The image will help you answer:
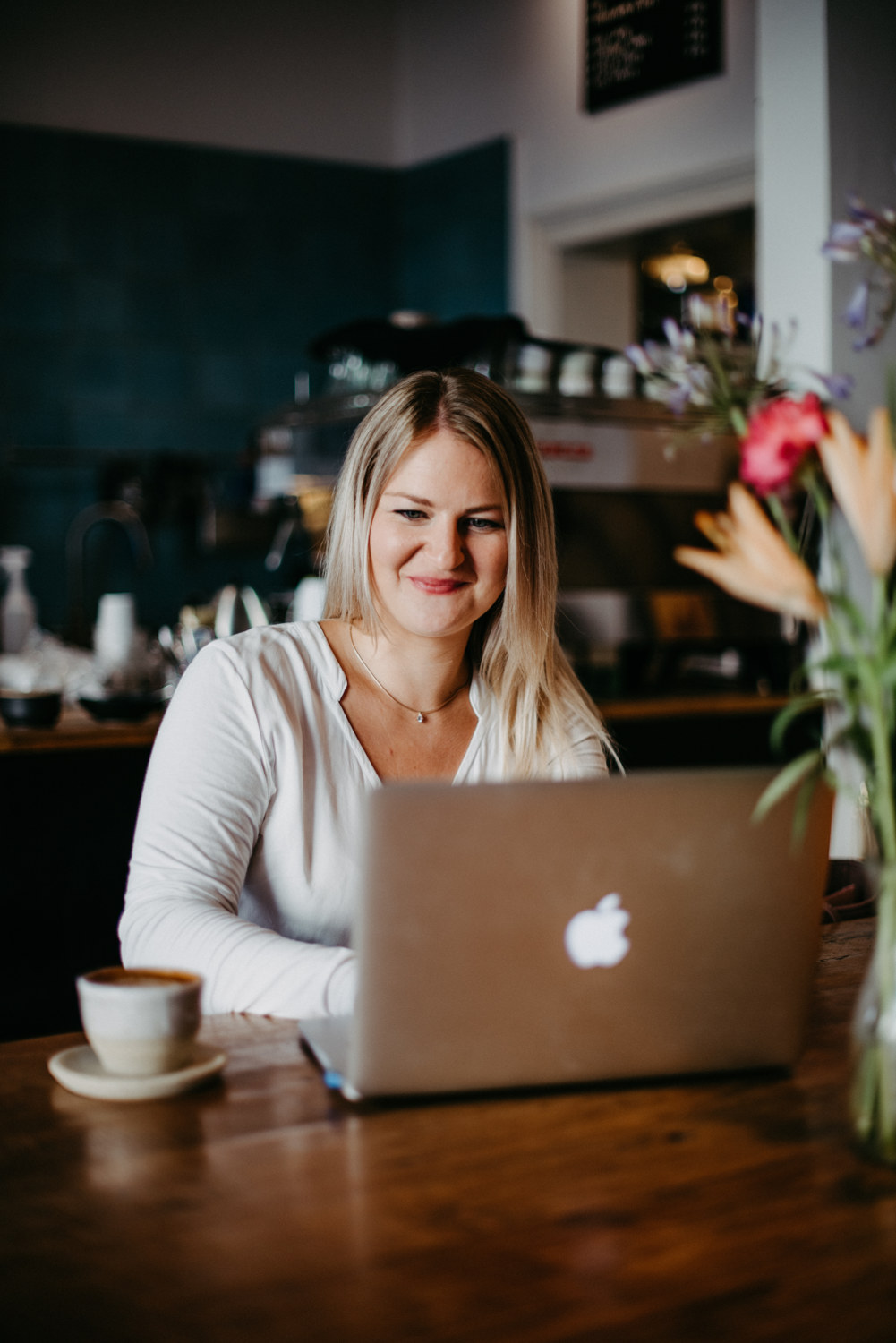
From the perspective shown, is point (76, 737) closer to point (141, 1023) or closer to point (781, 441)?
point (141, 1023)

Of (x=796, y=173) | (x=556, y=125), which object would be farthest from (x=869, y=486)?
(x=556, y=125)

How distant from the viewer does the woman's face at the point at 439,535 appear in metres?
1.66

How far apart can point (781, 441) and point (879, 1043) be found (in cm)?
39

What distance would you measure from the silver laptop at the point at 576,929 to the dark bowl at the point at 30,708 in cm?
190

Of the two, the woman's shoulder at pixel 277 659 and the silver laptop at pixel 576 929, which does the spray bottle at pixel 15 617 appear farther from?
the silver laptop at pixel 576 929

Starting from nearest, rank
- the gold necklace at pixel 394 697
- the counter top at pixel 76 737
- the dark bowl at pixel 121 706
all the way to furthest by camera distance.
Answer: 1. the gold necklace at pixel 394 697
2. the counter top at pixel 76 737
3. the dark bowl at pixel 121 706

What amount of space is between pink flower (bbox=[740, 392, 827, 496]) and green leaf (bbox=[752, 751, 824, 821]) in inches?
6.9

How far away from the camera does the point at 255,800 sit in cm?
157

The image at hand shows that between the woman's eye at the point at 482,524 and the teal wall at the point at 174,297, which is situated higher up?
the teal wall at the point at 174,297

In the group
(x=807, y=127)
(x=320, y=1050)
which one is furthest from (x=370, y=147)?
(x=320, y=1050)

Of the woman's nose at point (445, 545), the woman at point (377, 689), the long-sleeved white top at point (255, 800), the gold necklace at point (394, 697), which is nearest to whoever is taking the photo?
the long-sleeved white top at point (255, 800)

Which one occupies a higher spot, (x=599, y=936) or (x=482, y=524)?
(x=482, y=524)

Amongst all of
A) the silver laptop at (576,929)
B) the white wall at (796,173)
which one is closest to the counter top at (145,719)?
the white wall at (796,173)

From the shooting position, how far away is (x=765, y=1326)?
0.73 meters
